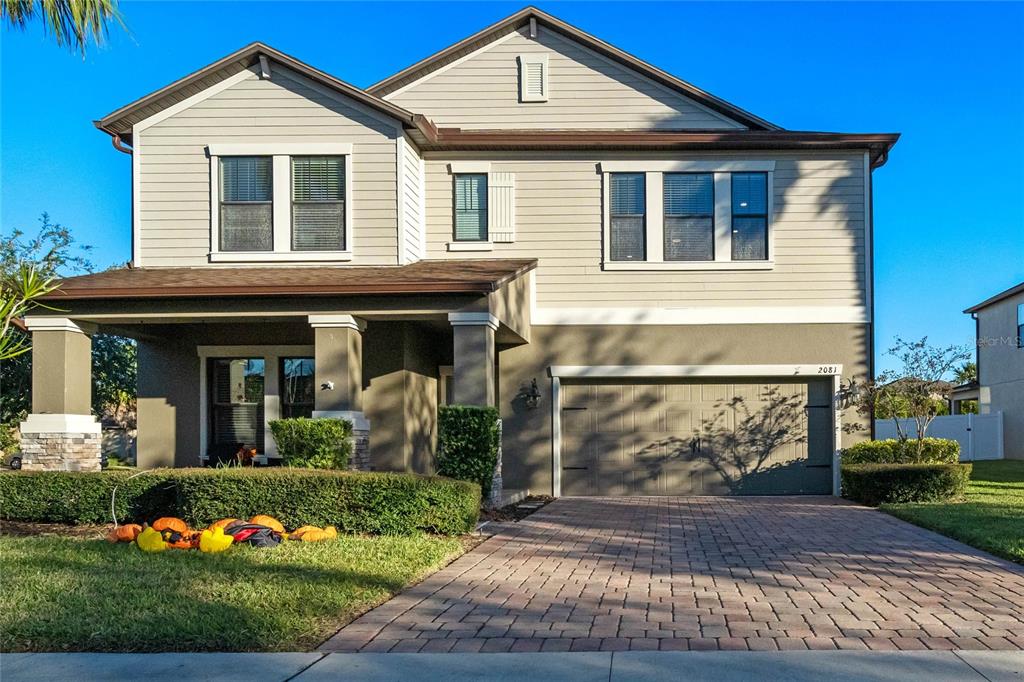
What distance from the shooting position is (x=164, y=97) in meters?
17.2

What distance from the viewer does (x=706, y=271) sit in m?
19.0

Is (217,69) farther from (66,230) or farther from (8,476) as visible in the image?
(66,230)

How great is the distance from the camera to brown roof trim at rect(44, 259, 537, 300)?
1508 centimetres

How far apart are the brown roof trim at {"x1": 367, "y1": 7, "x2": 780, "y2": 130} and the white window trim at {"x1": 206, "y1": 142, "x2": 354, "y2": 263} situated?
3.30 metres

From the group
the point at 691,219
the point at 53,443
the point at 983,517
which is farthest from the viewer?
the point at 691,219

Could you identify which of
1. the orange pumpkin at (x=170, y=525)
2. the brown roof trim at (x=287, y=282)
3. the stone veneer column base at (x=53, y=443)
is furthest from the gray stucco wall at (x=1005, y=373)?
the orange pumpkin at (x=170, y=525)

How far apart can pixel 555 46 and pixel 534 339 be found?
5.77m

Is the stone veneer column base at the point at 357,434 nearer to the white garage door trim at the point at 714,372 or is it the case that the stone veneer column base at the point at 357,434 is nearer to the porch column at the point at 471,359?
the porch column at the point at 471,359

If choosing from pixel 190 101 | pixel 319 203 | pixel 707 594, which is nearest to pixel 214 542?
pixel 707 594

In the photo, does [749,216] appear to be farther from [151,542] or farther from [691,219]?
[151,542]

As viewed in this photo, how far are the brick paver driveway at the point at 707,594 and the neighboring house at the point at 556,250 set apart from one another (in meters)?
5.47

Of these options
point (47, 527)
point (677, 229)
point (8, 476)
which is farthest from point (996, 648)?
point (677, 229)

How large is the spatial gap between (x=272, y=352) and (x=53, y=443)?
4161 mm

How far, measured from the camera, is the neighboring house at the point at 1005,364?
33625mm
